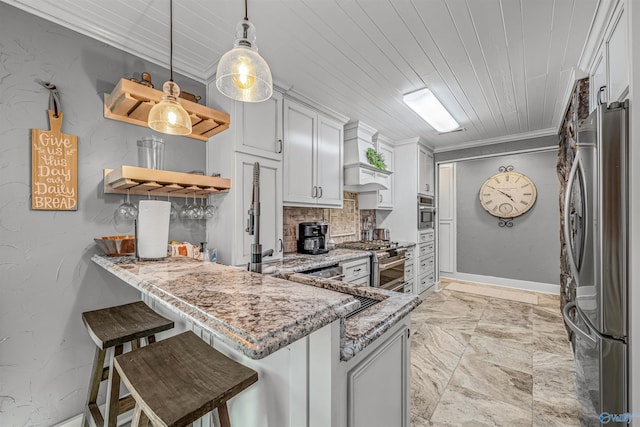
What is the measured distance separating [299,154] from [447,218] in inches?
164

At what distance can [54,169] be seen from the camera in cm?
150

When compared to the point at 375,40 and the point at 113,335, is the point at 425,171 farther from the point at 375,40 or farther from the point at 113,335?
the point at 113,335

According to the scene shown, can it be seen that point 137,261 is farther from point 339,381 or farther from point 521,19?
point 521,19

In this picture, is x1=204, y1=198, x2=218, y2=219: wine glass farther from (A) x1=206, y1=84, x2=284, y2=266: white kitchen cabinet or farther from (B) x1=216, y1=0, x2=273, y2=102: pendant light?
(B) x1=216, y1=0, x2=273, y2=102: pendant light

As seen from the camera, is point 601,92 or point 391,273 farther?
point 391,273

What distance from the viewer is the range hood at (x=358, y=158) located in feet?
10.8

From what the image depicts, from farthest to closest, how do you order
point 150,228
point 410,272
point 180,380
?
point 410,272, point 150,228, point 180,380

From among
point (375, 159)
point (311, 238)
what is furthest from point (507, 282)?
point (311, 238)

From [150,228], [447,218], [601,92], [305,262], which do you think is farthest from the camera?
[447,218]

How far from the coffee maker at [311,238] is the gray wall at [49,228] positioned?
1506 millimetres

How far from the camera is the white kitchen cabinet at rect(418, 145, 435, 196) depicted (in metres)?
4.13

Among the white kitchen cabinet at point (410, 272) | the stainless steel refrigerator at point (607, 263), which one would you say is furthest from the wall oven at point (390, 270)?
the stainless steel refrigerator at point (607, 263)

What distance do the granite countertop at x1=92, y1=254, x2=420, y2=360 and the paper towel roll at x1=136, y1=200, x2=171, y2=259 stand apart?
0.60 feet

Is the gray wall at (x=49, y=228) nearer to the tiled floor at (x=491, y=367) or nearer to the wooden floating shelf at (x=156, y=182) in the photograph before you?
the wooden floating shelf at (x=156, y=182)
